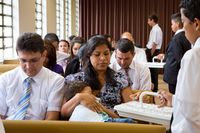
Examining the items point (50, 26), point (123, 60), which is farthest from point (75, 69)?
point (50, 26)

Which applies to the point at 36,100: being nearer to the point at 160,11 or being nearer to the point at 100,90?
the point at 100,90

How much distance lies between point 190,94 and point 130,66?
185 cm

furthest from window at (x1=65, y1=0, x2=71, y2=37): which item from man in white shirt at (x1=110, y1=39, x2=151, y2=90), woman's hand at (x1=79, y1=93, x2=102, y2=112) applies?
woman's hand at (x1=79, y1=93, x2=102, y2=112)

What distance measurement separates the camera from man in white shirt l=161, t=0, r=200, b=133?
4.18 feet

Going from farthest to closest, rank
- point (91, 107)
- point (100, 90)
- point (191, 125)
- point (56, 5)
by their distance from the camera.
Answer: point (56, 5) → point (100, 90) → point (91, 107) → point (191, 125)

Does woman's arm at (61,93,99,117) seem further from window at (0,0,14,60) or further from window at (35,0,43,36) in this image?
window at (35,0,43,36)

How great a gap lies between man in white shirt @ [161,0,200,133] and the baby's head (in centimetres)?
95

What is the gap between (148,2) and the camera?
9.95 meters

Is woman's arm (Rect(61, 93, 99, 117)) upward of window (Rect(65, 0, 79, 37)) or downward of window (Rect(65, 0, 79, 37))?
downward

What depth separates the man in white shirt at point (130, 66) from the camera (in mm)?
3041

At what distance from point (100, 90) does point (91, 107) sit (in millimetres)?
506

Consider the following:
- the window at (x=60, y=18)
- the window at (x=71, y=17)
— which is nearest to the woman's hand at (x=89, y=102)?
the window at (x=60, y=18)

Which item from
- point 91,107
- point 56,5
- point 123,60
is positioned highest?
point 56,5

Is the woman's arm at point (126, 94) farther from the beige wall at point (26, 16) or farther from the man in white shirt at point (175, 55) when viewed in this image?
the beige wall at point (26, 16)
